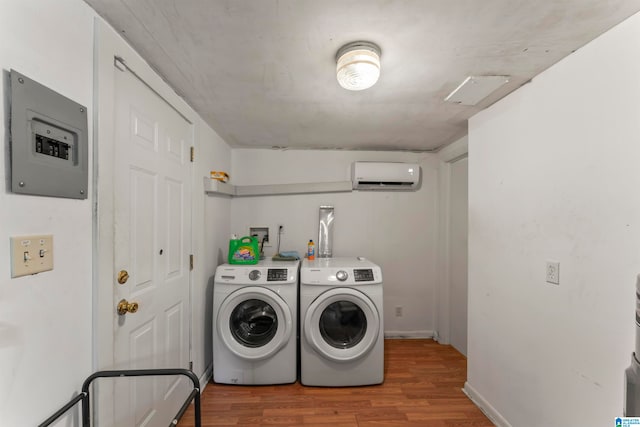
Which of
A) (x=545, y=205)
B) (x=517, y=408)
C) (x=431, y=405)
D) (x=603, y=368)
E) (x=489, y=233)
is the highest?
(x=545, y=205)

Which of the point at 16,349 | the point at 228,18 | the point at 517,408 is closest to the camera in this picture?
the point at 16,349

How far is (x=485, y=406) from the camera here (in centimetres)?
190

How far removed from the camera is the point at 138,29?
1150 mm

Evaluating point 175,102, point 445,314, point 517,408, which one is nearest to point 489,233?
point 517,408

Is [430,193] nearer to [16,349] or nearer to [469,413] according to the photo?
[469,413]

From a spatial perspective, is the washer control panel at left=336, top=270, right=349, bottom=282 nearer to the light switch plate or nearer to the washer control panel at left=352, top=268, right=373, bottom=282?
the washer control panel at left=352, top=268, right=373, bottom=282

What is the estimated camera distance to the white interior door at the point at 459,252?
2.75 metres

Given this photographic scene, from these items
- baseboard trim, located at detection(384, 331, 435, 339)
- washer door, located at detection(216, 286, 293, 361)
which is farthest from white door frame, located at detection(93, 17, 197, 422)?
baseboard trim, located at detection(384, 331, 435, 339)

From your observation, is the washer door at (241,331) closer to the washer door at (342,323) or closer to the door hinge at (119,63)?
the washer door at (342,323)

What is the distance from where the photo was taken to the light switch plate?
0.77m

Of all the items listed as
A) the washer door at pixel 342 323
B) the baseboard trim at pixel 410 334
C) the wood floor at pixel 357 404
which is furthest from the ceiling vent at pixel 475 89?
the baseboard trim at pixel 410 334

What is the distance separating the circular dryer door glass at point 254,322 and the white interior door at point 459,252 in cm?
184

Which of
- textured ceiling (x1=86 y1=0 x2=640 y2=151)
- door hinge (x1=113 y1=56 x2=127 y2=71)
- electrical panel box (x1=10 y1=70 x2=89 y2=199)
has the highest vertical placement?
textured ceiling (x1=86 y1=0 x2=640 y2=151)

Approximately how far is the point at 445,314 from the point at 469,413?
1.16 meters
